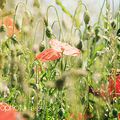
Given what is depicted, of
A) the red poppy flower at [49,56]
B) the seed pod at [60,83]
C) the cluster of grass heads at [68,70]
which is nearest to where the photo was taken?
the seed pod at [60,83]

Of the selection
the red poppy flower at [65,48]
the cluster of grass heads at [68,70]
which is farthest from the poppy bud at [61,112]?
the red poppy flower at [65,48]

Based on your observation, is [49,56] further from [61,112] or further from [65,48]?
[61,112]

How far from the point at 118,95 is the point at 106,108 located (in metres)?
0.11

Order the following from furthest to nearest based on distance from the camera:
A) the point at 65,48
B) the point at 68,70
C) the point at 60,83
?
the point at 65,48, the point at 68,70, the point at 60,83

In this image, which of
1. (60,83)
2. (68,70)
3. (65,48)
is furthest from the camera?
(65,48)

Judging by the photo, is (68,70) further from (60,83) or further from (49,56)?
(60,83)

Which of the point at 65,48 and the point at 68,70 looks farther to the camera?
the point at 65,48

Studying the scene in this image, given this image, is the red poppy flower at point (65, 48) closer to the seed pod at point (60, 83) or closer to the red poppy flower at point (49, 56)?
the red poppy flower at point (49, 56)

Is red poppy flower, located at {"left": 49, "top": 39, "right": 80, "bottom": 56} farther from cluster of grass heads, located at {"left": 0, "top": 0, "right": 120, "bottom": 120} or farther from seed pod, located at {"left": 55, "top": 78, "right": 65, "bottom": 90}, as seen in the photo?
seed pod, located at {"left": 55, "top": 78, "right": 65, "bottom": 90}

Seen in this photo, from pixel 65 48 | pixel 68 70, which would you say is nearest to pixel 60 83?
pixel 68 70

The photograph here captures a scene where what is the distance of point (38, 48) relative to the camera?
4.01ft

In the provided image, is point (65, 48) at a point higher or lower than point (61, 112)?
higher

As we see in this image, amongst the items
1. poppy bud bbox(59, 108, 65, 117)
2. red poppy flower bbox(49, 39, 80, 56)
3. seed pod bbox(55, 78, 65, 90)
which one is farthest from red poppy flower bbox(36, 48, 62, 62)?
seed pod bbox(55, 78, 65, 90)

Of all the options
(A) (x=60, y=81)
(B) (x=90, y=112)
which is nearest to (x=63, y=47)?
(B) (x=90, y=112)
